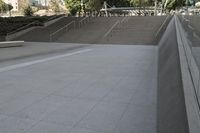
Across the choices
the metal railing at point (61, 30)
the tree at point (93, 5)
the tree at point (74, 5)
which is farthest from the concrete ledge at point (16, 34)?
the tree at point (74, 5)

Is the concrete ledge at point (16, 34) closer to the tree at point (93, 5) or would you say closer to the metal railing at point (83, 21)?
the metal railing at point (83, 21)

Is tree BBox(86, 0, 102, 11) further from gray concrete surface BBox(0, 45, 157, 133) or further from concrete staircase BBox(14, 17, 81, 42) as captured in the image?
gray concrete surface BBox(0, 45, 157, 133)

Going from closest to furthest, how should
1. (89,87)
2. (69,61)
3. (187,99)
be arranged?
(187,99), (89,87), (69,61)

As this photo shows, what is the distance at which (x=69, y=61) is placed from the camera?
983cm

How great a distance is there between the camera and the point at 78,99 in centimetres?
505

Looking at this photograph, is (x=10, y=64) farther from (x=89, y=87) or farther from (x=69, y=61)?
(x=89, y=87)

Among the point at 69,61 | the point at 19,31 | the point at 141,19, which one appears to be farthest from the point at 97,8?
the point at 69,61

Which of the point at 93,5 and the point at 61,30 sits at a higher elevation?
the point at 93,5

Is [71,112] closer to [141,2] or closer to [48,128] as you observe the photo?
[48,128]

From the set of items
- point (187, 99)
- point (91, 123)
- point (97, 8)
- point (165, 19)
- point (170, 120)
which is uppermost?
point (97, 8)

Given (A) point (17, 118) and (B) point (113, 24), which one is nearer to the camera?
(A) point (17, 118)

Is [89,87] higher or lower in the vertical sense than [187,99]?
lower

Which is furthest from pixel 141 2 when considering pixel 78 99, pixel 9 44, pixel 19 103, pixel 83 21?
pixel 19 103

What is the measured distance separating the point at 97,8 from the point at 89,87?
33.9 m
